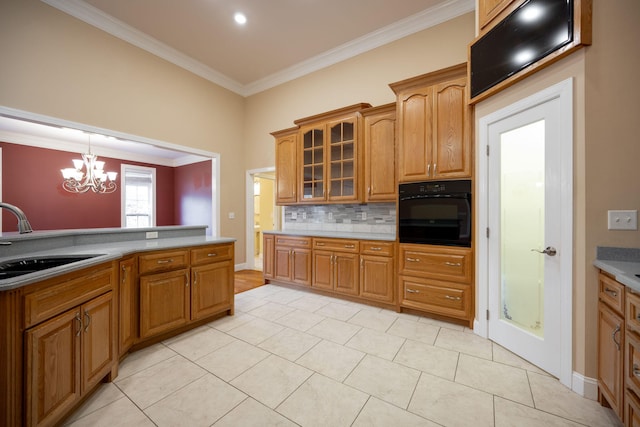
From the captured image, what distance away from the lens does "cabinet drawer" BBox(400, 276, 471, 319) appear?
2.53 meters

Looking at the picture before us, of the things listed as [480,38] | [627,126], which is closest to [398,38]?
[480,38]

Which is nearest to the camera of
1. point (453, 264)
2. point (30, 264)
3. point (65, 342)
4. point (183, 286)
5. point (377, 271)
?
point (65, 342)

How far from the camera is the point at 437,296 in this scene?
2.66 meters

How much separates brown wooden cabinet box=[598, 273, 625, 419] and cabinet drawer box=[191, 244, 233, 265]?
2.97m

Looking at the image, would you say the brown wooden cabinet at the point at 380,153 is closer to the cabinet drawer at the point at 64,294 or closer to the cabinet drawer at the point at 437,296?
the cabinet drawer at the point at 437,296

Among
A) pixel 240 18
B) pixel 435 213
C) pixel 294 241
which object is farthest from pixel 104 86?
pixel 435 213

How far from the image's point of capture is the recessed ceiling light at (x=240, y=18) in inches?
128

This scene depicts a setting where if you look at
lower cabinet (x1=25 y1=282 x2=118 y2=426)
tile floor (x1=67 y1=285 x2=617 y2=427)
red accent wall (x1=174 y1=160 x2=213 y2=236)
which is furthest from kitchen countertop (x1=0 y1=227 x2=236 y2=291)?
red accent wall (x1=174 y1=160 x2=213 y2=236)

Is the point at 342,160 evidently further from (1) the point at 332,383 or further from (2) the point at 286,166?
(1) the point at 332,383

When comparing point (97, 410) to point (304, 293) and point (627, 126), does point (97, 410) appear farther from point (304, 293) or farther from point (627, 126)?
point (627, 126)

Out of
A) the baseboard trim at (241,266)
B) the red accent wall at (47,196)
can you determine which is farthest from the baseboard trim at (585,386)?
the red accent wall at (47,196)

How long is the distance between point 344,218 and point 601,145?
288cm

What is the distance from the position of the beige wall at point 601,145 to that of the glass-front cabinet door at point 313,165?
2.71m

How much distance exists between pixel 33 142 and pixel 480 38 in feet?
25.6
